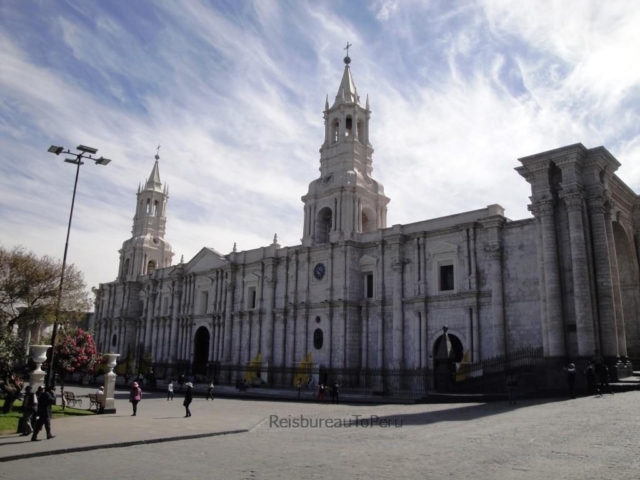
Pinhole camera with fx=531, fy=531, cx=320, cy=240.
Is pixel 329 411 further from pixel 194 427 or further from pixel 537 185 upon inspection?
pixel 537 185

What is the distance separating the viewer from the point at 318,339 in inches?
1387

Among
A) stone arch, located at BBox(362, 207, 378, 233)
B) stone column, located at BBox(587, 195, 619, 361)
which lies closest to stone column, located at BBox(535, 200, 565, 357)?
stone column, located at BBox(587, 195, 619, 361)

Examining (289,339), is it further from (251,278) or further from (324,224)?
(324,224)

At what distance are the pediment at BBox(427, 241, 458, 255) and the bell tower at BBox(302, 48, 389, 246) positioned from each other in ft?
18.9

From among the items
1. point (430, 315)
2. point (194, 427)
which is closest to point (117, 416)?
Answer: point (194, 427)

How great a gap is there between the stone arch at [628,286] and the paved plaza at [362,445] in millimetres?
11023

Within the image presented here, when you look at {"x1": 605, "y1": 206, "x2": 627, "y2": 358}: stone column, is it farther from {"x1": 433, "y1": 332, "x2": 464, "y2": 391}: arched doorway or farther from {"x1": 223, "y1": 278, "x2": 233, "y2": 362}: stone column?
{"x1": 223, "y1": 278, "x2": 233, "y2": 362}: stone column

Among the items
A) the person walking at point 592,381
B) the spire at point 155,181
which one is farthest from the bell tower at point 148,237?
the person walking at point 592,381

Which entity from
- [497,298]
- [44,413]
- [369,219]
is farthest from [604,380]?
[369,219]

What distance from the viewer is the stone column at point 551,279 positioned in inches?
891

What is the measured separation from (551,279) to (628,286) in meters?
8.48

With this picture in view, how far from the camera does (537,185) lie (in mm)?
24891

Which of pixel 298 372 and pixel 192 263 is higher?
pixel 192 263

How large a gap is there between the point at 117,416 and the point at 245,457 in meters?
9.82
